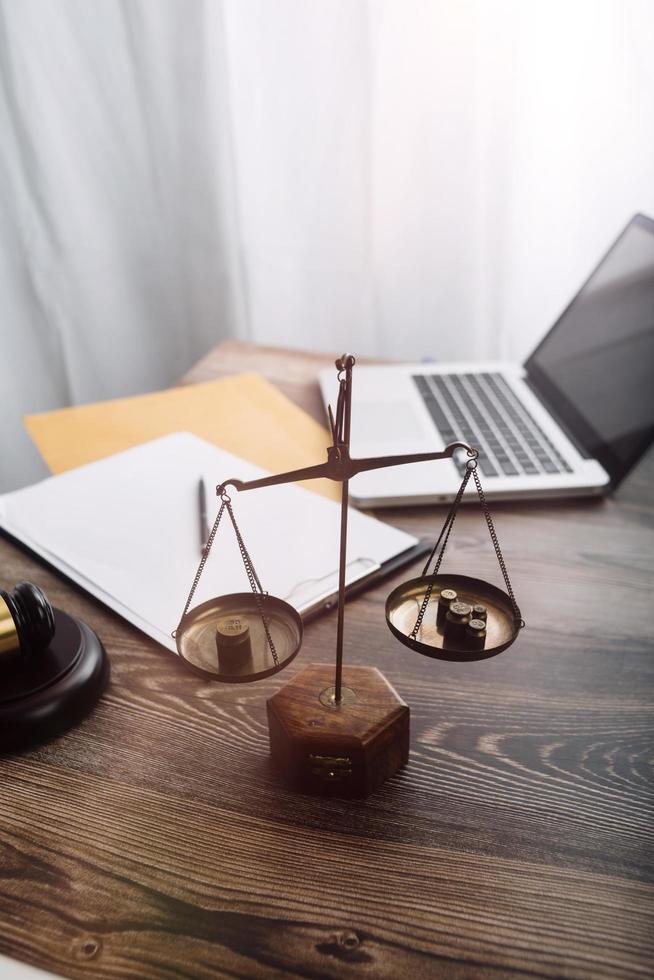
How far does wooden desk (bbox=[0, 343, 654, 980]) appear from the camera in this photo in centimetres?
48

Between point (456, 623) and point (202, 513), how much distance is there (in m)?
0.38

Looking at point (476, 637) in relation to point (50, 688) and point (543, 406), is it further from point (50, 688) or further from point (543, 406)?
point (543, 406)

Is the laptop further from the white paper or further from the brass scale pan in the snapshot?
the brass scale pan

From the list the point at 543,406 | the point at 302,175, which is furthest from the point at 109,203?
the point at 543,406

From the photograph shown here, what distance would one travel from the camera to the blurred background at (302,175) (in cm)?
142

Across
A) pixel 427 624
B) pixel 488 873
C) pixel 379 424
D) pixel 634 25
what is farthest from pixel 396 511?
pixel 634 25

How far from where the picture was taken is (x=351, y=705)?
58 centimetres

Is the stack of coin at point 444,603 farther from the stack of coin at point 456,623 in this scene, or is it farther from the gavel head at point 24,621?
the gavel head at point 24,621

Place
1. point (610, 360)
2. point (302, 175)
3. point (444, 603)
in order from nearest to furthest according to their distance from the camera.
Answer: point (444, 603) → point (610, 360) → point (302, 175)

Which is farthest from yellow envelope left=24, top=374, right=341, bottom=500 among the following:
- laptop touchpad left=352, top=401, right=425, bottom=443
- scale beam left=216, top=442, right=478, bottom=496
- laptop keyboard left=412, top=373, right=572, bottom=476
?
scale beam left=216, top=442, right=478, bottom=496

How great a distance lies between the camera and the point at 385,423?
111 centimetres

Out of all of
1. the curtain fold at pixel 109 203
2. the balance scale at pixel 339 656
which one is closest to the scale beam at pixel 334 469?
the balance scale at pixel 339 656

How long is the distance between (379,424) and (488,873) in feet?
2.24

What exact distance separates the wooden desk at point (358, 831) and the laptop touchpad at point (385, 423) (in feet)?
1.23
